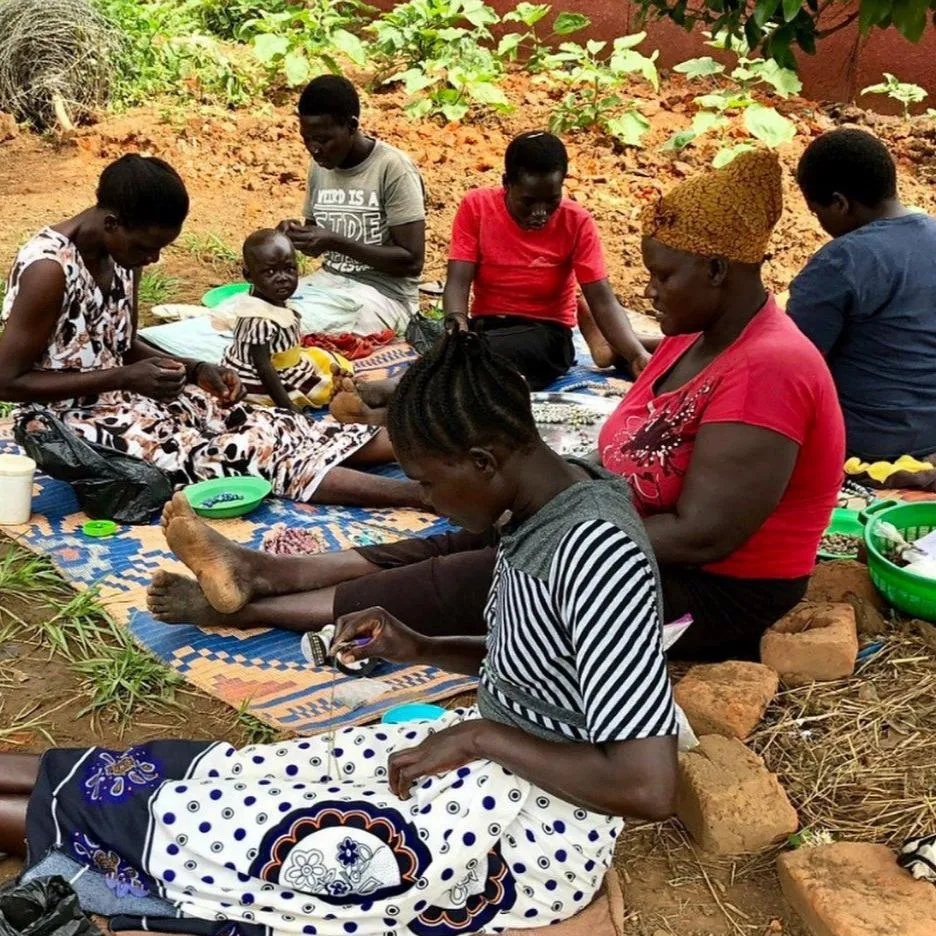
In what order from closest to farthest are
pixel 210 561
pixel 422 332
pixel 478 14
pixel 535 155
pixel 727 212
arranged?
1. pixel 727 212
2. pixel 210 561
3. pixel 535 155
4. pixel 422 332
5. pixel 478 14

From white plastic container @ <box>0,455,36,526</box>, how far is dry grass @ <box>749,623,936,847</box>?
235 cm

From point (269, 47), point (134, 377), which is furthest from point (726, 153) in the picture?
point (134, 377)

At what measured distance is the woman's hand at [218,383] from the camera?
408 cm

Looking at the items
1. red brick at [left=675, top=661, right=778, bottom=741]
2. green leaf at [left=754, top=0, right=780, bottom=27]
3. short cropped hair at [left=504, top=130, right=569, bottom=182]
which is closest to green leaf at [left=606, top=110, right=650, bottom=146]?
short cropped hair at [left=504, top=130, right=569, bottom=182]

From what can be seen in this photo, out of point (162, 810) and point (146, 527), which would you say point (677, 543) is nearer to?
point (162, 810)

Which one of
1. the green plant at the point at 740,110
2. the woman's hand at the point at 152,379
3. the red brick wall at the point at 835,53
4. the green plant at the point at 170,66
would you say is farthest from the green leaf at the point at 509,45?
the woman's hand at the point at 152,379

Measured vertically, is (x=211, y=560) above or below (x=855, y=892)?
above

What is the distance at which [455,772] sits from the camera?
6.19 feet

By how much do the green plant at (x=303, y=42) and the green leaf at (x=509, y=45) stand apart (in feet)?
3.48

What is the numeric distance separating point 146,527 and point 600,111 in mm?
5561

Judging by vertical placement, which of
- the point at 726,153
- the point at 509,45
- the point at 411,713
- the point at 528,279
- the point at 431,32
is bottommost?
the point at 411,713

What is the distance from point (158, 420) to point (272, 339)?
73cm

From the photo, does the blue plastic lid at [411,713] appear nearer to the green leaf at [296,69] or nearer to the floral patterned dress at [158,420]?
the floral patterned dress at [158,420]

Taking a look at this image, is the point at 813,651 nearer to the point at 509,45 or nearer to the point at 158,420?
the point at 158,420
